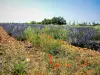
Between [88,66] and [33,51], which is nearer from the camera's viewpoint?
[88,66]

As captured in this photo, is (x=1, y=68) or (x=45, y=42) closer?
(x=1, y=68)

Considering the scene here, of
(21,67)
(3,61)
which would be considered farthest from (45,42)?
(21,67)

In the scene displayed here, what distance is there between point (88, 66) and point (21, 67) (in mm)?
1808

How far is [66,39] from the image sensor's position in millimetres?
9352

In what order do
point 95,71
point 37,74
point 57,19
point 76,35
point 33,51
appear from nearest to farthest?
point 37,74 → point 95,71 → point 33,51 → point 76,35 → point 57,19

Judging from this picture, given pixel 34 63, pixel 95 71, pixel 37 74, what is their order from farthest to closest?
1. pixel 34 63
2. pixel 95 71
3. pixel 37 74

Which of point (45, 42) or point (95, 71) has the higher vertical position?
point (45, 42)

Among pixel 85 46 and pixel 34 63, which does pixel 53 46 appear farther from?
pixel 85 46

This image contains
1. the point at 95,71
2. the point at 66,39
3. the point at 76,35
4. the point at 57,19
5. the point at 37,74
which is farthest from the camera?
the point at 57,19

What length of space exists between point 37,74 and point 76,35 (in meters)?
6.24

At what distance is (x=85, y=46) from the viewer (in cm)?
888

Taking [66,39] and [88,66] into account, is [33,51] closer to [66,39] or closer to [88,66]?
[88,66]

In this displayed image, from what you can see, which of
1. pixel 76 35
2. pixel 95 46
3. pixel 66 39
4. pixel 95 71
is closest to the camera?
pixel 95 71

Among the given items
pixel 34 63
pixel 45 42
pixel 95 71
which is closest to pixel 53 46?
pixel 45 42
